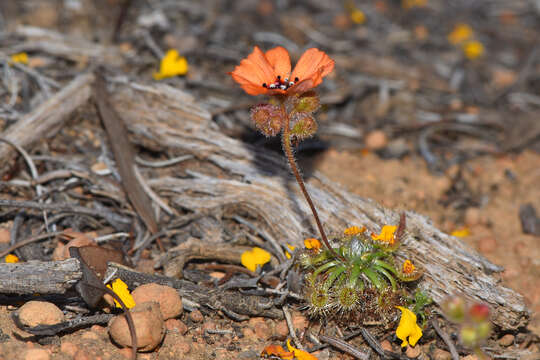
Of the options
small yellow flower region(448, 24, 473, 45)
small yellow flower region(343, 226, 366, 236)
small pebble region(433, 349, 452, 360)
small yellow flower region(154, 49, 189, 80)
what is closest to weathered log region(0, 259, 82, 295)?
small yellow flower region(343, 226, 366, 236)

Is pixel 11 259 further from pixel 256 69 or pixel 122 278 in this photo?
pixel 256 69

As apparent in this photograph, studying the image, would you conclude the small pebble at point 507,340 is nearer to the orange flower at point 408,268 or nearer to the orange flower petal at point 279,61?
the orange flower at point 408,268

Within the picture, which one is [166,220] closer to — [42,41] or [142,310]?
[142,310]

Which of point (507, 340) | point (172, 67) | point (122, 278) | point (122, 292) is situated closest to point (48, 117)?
point (172, 67)

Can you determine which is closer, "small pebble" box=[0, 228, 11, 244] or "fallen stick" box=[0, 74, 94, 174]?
"small pebble" box=[0, 228, 11, 244]

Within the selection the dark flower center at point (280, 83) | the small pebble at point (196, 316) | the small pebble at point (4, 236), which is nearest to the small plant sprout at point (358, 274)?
the small pebble at point (196, 316)

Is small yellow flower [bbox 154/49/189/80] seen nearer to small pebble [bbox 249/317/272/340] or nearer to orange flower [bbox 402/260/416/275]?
small pebble [bbox 249/317/272/340]
